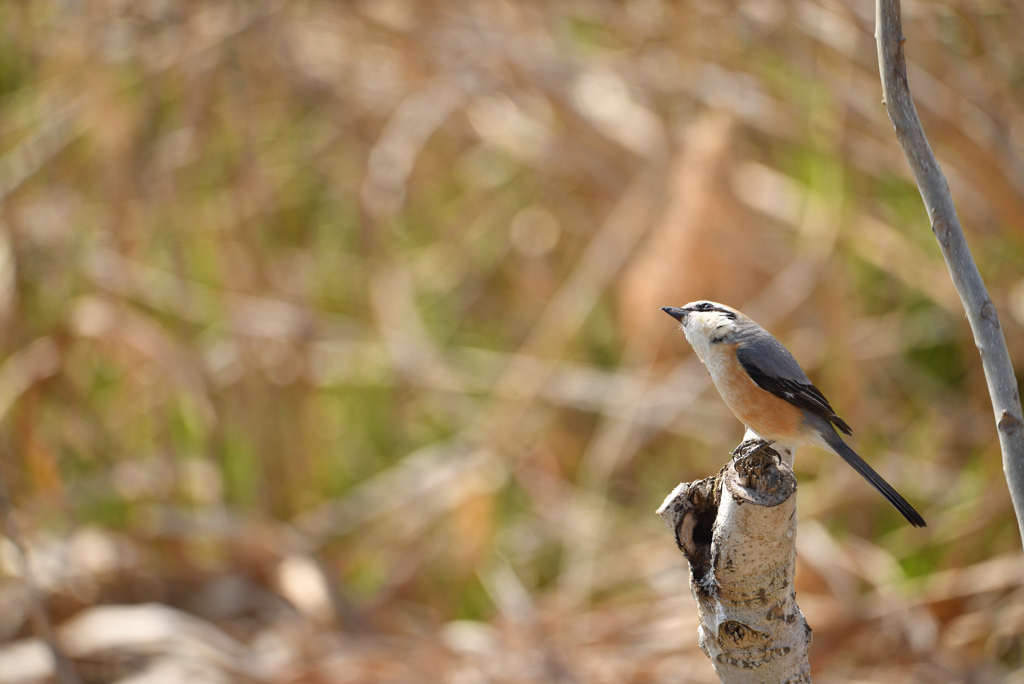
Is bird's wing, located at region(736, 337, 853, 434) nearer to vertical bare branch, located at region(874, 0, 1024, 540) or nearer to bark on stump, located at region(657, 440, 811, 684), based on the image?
bark on stump, located at region(657, 440, 811, 684)

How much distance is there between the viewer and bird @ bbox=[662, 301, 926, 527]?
1.24 m

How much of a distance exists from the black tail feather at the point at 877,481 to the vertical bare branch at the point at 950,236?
0.20 meters

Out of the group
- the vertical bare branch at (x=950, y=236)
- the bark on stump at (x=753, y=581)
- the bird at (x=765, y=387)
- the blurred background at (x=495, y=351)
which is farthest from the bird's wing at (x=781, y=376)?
the blurred background at (x=495, y=351)

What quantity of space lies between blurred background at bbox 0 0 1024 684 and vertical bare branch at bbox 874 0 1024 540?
226 centimetres

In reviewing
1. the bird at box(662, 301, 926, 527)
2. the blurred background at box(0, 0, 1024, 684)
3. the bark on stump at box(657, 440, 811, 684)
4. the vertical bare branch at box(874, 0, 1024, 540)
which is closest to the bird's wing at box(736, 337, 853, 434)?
the bird at box(662, 301, 926, 527)

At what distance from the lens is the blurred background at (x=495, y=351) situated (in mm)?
2986

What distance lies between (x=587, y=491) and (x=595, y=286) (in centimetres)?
108

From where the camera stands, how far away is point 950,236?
77 centimetres

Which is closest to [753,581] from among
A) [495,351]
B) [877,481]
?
[877,481]

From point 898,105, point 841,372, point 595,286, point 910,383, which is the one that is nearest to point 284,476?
point 595,286

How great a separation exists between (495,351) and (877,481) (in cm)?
414

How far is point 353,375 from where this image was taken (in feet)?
16.0

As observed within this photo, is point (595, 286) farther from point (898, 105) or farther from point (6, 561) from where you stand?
point (898, 105)

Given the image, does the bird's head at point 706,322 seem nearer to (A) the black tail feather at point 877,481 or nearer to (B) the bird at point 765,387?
(B) the bird at point 765,387
